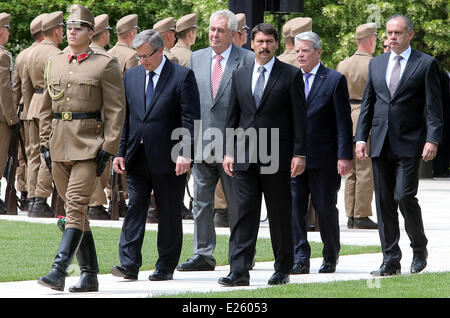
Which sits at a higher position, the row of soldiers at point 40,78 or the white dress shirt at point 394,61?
the white dress shirt at point 394,61

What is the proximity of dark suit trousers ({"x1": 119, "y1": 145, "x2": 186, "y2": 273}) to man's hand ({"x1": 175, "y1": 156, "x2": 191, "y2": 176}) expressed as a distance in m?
0.21

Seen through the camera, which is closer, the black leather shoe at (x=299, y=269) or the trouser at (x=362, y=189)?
the black leather shoe at (x=299, y=269)

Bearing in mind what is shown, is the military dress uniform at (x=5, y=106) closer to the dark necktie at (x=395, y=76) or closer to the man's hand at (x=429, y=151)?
the dark necktie at (x=395, y=76)

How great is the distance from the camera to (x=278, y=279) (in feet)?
32.2

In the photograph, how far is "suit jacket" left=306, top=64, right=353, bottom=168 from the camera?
1118cm

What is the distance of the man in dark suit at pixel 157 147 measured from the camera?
407 inches

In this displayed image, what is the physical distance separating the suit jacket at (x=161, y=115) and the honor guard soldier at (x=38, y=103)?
5.51 meters

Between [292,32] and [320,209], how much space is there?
4.72 m

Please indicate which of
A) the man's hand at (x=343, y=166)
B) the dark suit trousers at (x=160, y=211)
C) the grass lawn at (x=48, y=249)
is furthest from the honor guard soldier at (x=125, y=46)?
the dark suit trousers at (x=160, y=211)

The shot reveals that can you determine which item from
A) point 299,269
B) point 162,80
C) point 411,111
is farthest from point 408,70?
point 162,80

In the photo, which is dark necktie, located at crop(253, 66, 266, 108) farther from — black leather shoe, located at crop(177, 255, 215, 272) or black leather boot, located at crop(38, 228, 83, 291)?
black leather shoe, located at crop(177, 255, 215, 272)

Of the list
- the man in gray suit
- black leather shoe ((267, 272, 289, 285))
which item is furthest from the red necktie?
black leather shoe ((267, 272, 289, 285))

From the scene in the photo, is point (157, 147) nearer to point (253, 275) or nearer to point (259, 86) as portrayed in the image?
point (259, 86)
